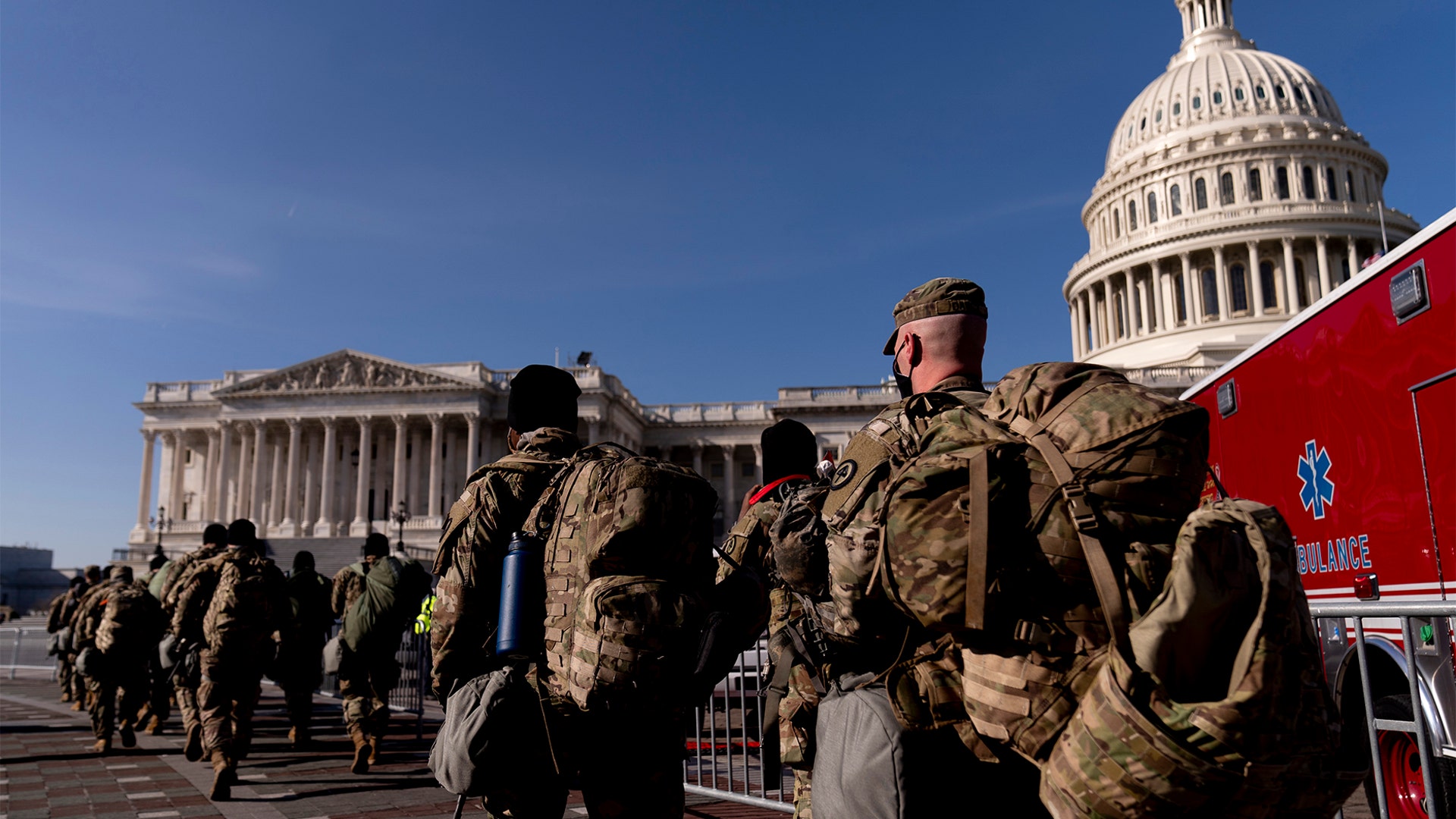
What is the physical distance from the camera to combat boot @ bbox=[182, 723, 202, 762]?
9570 mm

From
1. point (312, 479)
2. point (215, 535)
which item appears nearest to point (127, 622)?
point (215, 535)

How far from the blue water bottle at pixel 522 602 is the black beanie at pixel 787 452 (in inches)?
69.5

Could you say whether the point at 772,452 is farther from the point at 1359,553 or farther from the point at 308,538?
the point at 308,538

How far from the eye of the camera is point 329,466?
6378 cm

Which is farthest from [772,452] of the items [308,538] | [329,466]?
[329,466]

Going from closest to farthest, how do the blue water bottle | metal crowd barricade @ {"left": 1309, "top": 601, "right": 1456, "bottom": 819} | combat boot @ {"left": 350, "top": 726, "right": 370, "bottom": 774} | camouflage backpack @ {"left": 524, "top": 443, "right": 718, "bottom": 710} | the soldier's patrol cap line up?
the soldier's patrol cap, camouflage backpack @ {"left": 524, "top": 443, "right": 718, "bottom": 710}, the blue water bottle, metal crowd barricade @ {"left": 1309, "top": 601, "right": 1456, "bottom": 819}, combat boot @ {"left": 350, "top": 726, "right": 370, "bottom": 774}

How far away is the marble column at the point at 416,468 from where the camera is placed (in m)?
65.4

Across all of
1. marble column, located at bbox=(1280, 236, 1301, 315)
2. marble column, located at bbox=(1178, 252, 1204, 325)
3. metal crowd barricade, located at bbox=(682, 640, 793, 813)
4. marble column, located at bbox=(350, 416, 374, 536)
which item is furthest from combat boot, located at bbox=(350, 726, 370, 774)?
marble column, located at bbox=(1280, 236, 1301, 315)

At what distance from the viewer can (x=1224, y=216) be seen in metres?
64.8

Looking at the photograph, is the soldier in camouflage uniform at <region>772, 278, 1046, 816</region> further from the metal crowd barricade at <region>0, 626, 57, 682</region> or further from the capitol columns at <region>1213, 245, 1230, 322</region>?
the capitol columns at <region>1213, 245, 1230, 322</region>

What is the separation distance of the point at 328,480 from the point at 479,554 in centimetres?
6585

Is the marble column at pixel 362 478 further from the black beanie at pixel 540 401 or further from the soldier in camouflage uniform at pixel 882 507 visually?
the soldier in camouflage uniform at pixel 882 507

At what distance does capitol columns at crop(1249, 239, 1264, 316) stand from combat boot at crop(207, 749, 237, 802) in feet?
225

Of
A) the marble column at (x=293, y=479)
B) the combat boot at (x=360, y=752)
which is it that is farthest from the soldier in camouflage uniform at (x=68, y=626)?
the marble column at (x=293, y=479)
